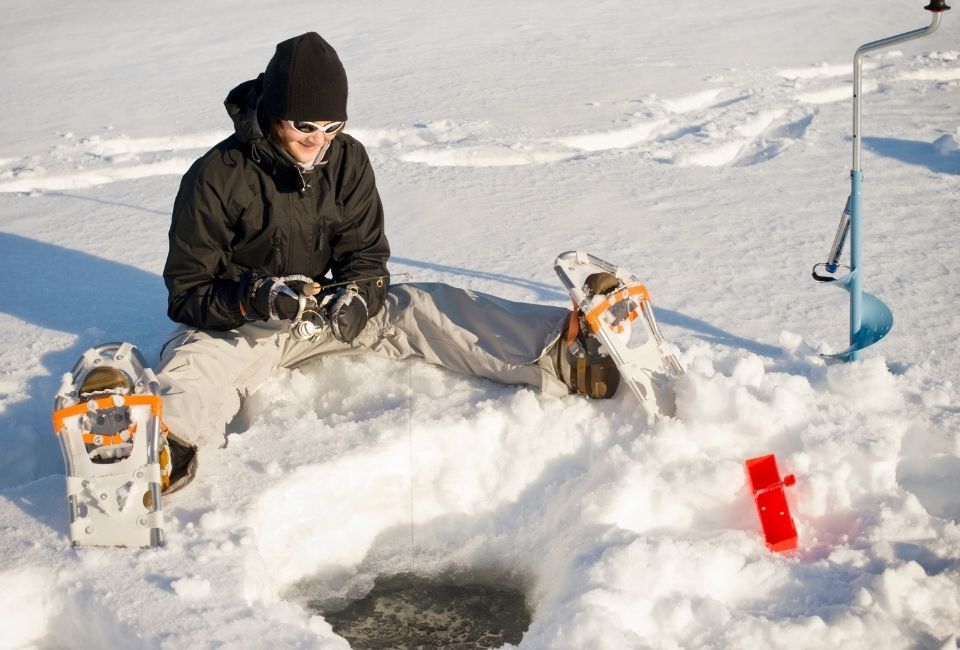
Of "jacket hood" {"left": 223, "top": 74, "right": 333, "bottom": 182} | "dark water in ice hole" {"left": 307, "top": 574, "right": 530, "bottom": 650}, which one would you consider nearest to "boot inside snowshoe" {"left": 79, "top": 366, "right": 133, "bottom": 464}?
"dark water in ice hole" {"left": 307, "top": 574, "right": 530, "bottom": 650}

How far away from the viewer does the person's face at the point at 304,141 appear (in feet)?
9.43

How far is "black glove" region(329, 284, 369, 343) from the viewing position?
302 cm

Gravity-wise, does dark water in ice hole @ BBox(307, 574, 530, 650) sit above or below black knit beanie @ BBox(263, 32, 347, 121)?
below

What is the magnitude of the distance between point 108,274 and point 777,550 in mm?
3187

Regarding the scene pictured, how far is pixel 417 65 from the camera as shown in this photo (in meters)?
8.66

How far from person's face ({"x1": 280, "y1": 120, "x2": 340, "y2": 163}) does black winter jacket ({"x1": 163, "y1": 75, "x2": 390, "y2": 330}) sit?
1.3 inches

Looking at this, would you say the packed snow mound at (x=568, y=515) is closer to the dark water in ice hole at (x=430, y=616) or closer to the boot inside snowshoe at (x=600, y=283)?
the dark water in ice hole at (x=430, y=616)

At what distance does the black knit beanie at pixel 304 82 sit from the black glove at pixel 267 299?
508 millimetres

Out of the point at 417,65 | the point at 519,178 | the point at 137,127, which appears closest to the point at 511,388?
the point at 519,178

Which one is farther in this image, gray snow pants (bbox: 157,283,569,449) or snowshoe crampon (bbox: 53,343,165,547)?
gray snow pants (bbox: 157,283,569,449)

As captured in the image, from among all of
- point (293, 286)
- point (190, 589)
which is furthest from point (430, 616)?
point (293, 286)

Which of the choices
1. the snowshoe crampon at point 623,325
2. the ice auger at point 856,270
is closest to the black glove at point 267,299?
the snowshoe crampon at point 623,325

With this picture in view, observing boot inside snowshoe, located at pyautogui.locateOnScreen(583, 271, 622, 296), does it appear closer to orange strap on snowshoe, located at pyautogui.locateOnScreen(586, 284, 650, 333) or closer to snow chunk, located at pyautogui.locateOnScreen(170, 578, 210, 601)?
orange strap on snowshoe, located at pyautogui.locateOnScreen(586, 284, 650, 333)

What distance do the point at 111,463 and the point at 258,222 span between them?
37.8 inches
